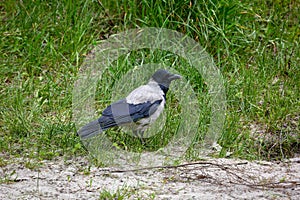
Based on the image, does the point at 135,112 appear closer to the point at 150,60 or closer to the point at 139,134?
the point at 139,134

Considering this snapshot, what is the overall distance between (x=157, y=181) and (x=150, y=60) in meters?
1.70

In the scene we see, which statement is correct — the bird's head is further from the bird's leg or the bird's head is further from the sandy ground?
the sandy ground

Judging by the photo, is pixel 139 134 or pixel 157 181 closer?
pixel 157 181

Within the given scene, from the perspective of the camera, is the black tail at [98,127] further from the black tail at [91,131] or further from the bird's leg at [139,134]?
the bird's leg at [139,134]

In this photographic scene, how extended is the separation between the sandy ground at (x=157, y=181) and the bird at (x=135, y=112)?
301mm

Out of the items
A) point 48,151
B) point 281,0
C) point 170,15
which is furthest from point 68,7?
point 281,0

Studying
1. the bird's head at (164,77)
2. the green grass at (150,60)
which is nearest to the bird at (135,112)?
the bird's head at (164,77)

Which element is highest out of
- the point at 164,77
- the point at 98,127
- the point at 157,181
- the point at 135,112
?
the point at 164,77

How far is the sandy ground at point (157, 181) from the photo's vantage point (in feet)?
13.6

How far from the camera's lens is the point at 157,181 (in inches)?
173

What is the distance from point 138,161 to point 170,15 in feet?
6.48

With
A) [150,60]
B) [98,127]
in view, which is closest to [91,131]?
[98,127]

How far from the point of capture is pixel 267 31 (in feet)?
21.3

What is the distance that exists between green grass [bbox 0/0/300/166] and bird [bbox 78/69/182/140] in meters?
0.20
